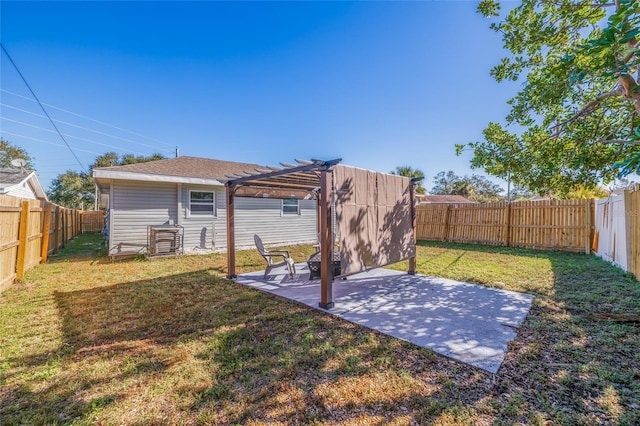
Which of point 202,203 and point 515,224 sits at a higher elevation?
point 202,203

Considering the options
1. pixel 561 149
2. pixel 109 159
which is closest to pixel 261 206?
pixel 561 149

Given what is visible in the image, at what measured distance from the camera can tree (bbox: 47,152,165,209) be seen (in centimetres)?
3055

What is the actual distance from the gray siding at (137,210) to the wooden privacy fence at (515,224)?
1172cm

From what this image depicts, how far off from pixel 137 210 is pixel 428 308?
9.51 meters

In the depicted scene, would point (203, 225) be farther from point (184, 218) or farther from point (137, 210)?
point (137, 210)

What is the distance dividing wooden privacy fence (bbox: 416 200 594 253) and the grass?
582cm

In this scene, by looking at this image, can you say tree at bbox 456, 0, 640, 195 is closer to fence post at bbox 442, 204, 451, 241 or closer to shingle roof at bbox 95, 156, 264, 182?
shingle roof at bbox 95, 156, 264, 182

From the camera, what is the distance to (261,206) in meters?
11.5

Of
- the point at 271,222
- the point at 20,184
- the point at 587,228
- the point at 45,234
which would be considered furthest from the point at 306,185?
the point at 20,184

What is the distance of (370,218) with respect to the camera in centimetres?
486

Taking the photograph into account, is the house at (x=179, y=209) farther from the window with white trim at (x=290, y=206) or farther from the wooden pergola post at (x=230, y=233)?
the wooden pergola post at (x=230, y=233)

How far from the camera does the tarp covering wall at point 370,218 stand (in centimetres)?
430

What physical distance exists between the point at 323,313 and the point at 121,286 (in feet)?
14.8

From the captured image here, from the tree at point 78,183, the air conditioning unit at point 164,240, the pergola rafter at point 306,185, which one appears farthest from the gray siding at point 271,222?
the tree at point 78,183
